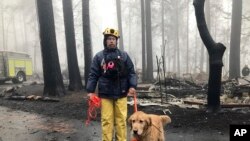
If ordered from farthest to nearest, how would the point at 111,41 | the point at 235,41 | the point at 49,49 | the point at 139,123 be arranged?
1. the point at 235,41
2. the point at 49,49
3. the point at 111,41
4. the point at 139,123

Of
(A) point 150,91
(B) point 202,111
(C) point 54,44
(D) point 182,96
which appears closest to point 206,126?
(B) point 202,111

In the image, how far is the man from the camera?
6.19 m

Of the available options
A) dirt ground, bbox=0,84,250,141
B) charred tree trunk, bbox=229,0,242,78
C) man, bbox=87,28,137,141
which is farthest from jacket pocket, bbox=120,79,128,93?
charred tree trunk, bbox=229,0,242,78

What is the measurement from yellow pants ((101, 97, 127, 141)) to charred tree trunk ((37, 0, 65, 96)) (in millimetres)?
8443

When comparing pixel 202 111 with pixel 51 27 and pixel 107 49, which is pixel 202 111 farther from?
pixel 51 27

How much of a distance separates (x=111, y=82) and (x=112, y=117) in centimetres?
65

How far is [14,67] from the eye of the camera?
85.5 ft

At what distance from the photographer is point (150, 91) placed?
48.9 ft

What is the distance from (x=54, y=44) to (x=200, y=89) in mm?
6814

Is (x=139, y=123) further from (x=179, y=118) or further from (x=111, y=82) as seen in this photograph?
(x=179, y=118)

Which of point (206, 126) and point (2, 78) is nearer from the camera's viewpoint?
point (206, 126)

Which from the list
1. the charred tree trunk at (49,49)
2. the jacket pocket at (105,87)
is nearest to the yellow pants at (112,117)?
the jacket pocket at (105,87)

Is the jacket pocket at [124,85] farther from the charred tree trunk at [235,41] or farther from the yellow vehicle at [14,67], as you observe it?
the yellow vehicle at [14,67]

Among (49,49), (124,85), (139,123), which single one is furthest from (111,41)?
(49,49)
